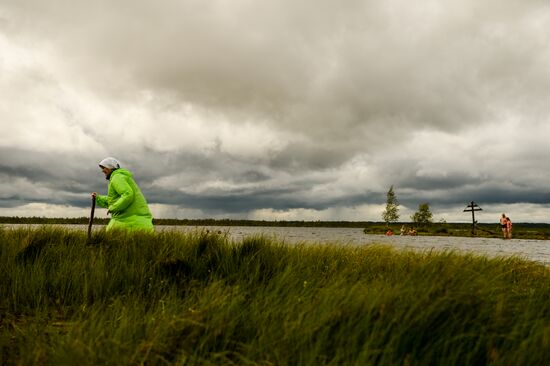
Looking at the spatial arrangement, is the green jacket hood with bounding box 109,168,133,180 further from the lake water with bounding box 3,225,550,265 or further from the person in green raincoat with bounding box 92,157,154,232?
the lake water with bounding box 3,225,550,265

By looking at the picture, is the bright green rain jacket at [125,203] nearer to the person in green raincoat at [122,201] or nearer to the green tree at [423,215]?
the person in green raincoat at [122,201]

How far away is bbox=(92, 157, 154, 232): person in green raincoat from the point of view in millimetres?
8586

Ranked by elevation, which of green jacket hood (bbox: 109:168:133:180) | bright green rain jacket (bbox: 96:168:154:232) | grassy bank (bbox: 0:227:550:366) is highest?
green jacket hood (bbox: 109:168:133:180)

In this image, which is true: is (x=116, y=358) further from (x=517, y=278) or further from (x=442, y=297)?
(x=517, y=278)

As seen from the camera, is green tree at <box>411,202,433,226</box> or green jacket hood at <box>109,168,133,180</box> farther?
green tree at <box>411,202,433,226</box>

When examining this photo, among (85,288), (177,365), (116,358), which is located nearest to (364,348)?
(177,365)

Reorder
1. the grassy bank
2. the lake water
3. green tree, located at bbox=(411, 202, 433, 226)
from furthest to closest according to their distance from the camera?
green tree, located at bbox=(411, 202, 433, 226) → the lake water → the grassy bank

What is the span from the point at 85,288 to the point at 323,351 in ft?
10.8

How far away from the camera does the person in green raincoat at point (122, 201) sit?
28.2ft

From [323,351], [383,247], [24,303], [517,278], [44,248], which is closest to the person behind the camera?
[323,351]

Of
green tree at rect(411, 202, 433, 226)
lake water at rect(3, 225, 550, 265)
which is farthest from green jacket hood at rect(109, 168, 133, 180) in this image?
Answer: green tree at rect(411, 202, 433, 226)

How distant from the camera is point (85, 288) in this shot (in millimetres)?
4773

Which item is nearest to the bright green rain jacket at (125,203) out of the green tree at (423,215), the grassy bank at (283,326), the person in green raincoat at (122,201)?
the person in green raincoat at (122,201)

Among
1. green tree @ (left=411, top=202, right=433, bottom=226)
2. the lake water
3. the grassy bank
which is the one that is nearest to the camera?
the grassy bank
